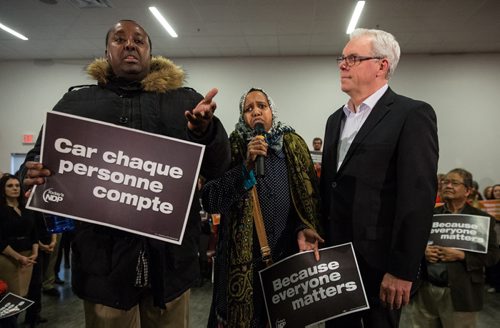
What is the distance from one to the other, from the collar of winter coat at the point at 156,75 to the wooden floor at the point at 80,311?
3072mm

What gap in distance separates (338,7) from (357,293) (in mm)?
5723

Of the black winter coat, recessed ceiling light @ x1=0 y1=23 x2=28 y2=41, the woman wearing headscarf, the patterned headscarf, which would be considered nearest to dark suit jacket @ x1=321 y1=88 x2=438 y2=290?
the woman wearing headscarf

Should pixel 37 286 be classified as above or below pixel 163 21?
below

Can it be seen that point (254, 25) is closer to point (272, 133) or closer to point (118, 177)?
point (272, 133)

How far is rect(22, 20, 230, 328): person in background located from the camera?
1.28m

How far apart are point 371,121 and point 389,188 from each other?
31cm

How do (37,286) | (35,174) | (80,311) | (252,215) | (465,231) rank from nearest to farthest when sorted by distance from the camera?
(35,174) → (252,215) → (465,231) → (37,286) → (80,311)

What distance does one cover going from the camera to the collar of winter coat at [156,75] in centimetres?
140

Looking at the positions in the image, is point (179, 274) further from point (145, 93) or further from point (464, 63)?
point (464, 63)

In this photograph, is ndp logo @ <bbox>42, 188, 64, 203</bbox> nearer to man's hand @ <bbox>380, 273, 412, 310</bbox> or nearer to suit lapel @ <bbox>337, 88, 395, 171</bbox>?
suit lapel @ <bbox>337, 88, 395, 171</bbox>

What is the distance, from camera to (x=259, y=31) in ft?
24.3

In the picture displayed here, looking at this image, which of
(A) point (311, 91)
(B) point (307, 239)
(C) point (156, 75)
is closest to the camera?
(C) point (156, 75)

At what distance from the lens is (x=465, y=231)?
2529mm

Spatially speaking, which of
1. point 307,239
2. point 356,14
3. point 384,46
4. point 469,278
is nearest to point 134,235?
point 307,239
